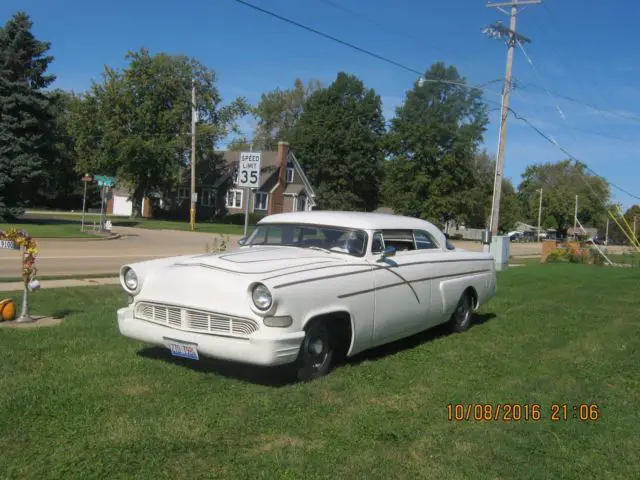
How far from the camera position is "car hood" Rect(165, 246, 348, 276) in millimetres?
5391

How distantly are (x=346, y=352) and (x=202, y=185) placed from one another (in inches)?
2235

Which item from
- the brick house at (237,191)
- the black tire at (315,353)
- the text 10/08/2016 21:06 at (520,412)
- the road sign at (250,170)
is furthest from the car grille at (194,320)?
the brick house at (237,191)

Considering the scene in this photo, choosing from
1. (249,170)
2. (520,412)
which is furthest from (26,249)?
(520,412)

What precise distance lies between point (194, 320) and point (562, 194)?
99852 millimetres

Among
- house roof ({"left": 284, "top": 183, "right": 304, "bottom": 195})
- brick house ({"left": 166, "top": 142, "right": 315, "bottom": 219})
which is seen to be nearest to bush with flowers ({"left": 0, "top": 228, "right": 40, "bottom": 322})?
brick house ({"left": 166, "top": 142, "right": 315, "bottom": 219})

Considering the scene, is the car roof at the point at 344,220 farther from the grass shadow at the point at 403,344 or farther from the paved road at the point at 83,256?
the paved road at the point at 83,256

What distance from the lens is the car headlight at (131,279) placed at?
5.90m

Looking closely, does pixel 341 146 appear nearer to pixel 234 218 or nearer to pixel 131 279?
pixel 234 218

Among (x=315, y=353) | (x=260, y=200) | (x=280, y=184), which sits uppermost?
(x=280, y=184)

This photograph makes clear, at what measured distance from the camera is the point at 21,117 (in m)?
35.6

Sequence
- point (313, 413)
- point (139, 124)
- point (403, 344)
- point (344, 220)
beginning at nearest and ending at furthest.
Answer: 1. point (313, 413)
2. point (344, 220)
3. point (403, 344)
4. point (139, 124)

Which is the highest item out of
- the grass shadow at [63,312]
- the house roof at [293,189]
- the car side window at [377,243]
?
the house roof at [293,189]

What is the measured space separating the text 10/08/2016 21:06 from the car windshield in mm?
1974

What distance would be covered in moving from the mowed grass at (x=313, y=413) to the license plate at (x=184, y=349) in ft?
0.70
